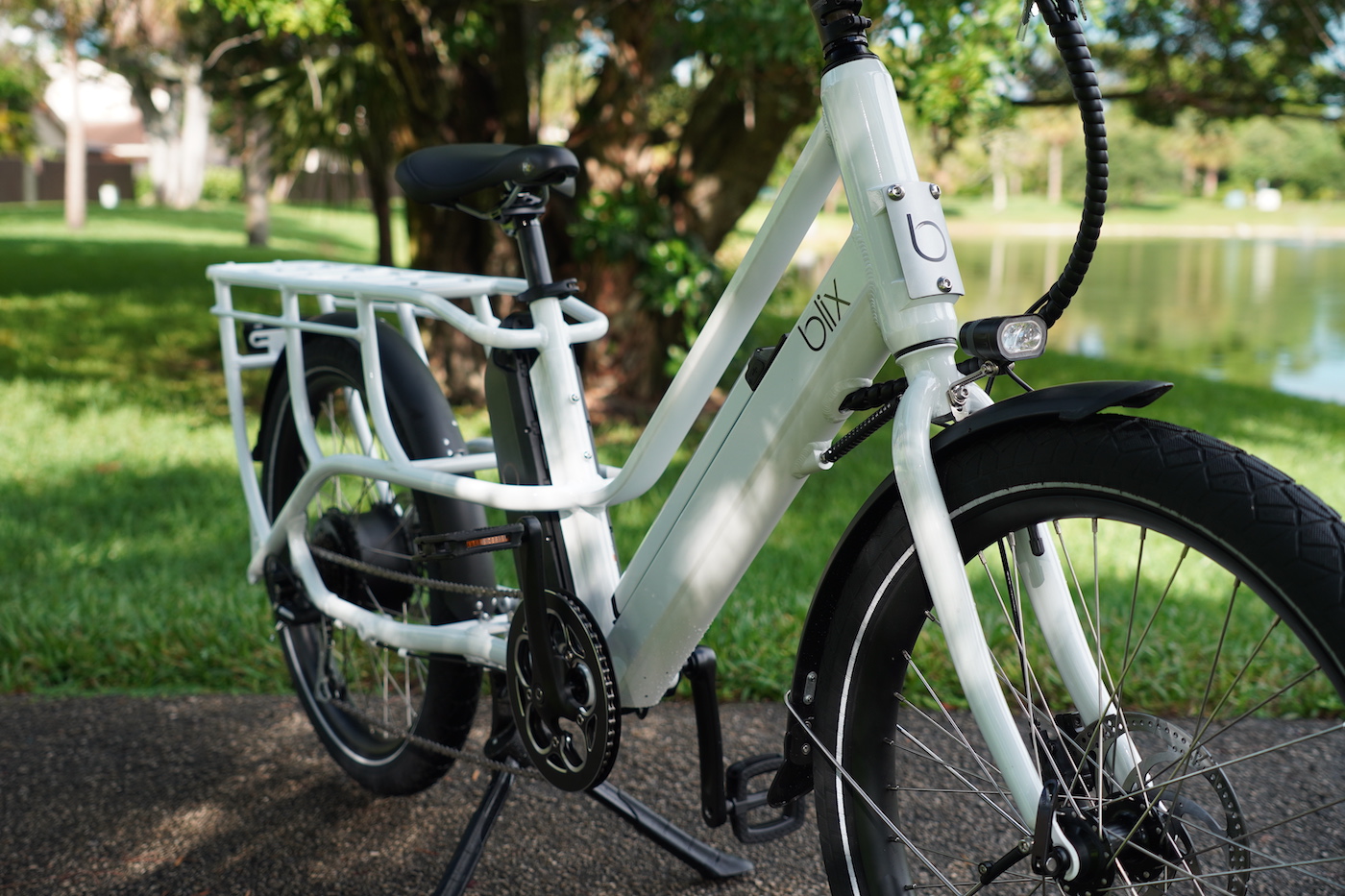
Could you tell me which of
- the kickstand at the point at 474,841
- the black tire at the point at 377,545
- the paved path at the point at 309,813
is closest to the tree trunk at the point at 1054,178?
the paved path at the point at 309,813

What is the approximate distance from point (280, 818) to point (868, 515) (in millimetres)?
1586

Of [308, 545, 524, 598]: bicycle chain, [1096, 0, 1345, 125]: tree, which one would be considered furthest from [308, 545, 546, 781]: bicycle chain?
[1096, 0, 1345, 125]: tree

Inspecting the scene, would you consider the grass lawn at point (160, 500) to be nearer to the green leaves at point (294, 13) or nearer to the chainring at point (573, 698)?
the green leaves at point (294, 13)

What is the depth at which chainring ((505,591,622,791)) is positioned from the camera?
67.4 inches

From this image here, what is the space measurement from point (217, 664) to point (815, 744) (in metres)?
2.20

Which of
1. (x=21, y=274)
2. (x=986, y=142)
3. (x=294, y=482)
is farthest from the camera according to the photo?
(x=21, y=274)

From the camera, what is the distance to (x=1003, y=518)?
4.09 feet

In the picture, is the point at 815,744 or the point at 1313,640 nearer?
the point at 1313,640

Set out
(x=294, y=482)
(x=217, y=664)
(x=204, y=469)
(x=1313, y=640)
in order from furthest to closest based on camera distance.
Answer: (x=204, y=469)
(x=217, y=664)
(x=294, y=482)
(x=1313, y=640)

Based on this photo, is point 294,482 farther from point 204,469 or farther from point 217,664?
point 204,469

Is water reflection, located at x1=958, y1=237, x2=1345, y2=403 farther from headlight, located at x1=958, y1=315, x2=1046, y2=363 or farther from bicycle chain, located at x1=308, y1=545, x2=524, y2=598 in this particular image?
headlight, located at x1=958, y1=315, x2=1046, y2=363

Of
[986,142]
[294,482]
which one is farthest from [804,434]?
[986,142]

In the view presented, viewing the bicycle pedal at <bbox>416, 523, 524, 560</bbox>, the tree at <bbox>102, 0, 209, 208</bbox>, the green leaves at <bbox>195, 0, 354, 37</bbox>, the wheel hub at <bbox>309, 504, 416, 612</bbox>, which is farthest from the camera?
the tree at <bbox>102, 0, 209, 208</bbox>

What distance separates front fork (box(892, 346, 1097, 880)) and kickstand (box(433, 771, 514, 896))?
1079mm
